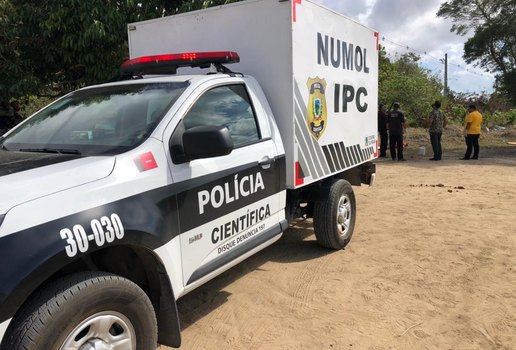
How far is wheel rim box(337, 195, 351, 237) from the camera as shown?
512 centimetres

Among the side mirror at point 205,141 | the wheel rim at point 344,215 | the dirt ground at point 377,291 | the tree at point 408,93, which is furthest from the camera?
the tree at point 408,93

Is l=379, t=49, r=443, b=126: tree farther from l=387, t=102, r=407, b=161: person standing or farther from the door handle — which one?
the door handle

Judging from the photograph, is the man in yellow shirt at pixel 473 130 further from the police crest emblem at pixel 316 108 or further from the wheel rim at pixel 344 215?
the police crest emblem at pixel 316 108

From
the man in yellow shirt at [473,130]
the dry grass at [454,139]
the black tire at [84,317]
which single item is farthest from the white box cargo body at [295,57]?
the dry grass at [454,139]

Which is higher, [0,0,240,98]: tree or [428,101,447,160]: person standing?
[0,0,240,98]: tree

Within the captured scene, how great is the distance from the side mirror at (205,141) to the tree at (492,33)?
60.1ft

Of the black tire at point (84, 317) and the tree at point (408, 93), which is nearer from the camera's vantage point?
the black tire at point (84, 317)

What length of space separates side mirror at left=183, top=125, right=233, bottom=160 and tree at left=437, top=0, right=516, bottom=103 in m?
18.3

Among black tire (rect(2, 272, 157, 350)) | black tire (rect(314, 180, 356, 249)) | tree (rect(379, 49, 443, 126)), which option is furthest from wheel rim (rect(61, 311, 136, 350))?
tree (rect(379, 49, 443, 126))

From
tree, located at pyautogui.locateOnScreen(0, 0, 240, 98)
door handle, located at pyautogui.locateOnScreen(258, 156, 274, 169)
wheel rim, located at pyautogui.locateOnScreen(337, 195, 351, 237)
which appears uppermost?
tree, located at pyautogui.locateOnScreen(0, 0, 240, 98)

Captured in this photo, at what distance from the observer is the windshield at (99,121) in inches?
113

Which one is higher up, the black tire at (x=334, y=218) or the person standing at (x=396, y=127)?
the person standing at (x=396, y=127)

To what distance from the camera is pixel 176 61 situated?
3770 millimetres

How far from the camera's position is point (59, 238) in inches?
79.7
